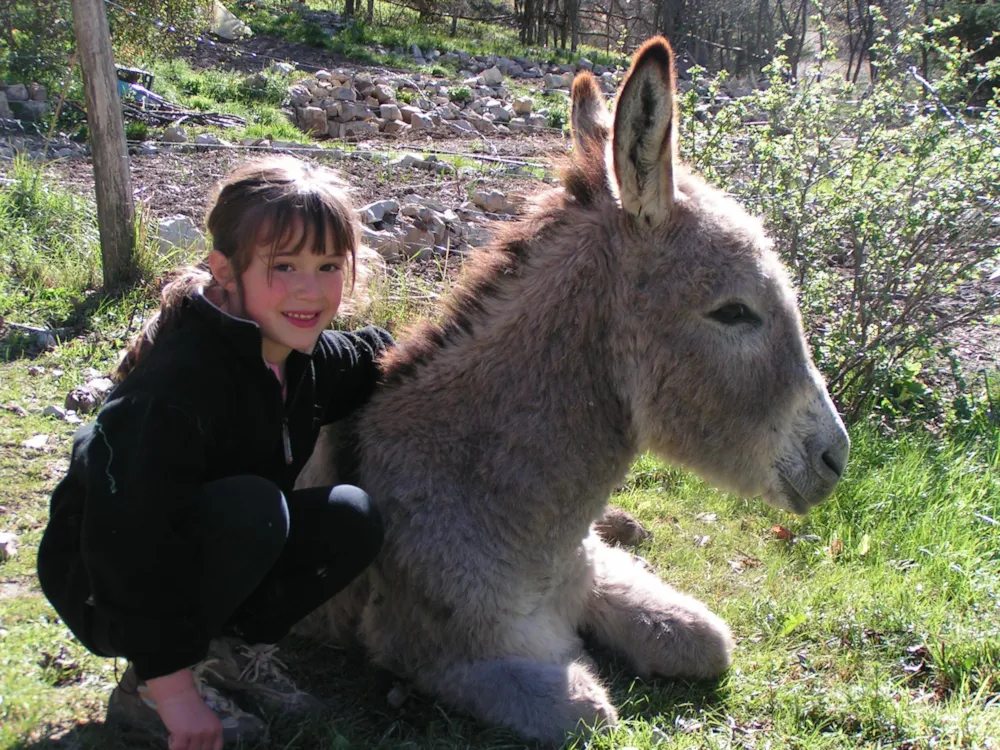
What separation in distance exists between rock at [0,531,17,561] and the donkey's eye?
2728mm

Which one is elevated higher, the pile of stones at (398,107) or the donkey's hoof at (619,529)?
the pile of stones at (398,107)

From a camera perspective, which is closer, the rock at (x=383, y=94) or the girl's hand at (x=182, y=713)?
the girl's hand at (x=182, y=713)

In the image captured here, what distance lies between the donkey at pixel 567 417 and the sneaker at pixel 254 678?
1.03ft

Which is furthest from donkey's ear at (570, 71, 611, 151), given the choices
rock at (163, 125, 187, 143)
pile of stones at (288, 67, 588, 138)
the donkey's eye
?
pile of stones at (288, 67, 588, 138)

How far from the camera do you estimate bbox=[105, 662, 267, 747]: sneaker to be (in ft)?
7.93

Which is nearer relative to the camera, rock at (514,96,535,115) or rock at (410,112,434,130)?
rock at (410,112,434,130)

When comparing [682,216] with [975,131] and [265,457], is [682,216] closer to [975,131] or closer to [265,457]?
[265,457]

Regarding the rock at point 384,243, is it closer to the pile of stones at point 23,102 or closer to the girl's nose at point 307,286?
the girl's nose at point 307,286

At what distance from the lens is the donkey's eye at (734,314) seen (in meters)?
2.76

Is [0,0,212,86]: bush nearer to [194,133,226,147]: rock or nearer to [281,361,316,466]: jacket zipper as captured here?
[194,133,226,147]: rock

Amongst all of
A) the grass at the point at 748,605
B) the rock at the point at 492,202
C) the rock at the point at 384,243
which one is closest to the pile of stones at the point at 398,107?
the rock at the point at 492,202

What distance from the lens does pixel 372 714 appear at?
9.15 ft

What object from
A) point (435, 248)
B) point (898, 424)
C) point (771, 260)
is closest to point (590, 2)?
point (435, 248)

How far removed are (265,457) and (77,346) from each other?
2962mm
